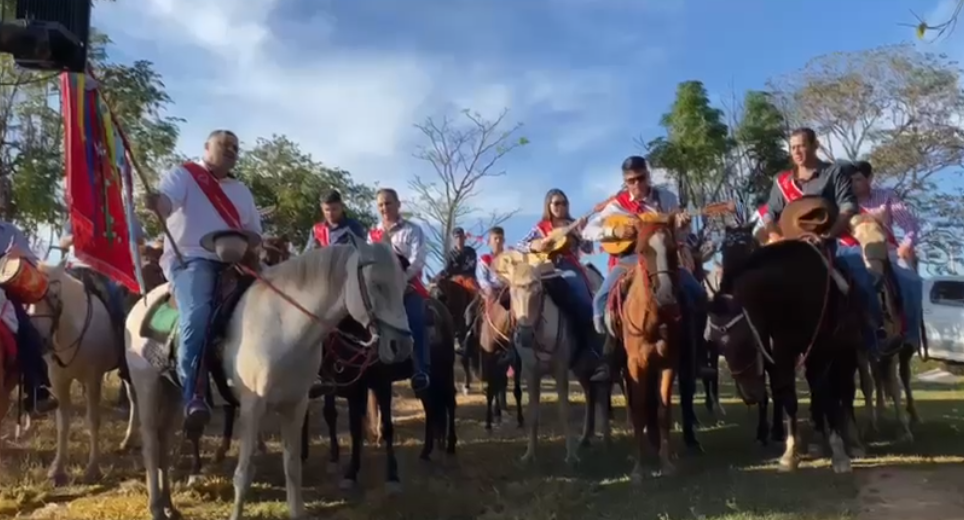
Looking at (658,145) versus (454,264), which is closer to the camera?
(454,264)

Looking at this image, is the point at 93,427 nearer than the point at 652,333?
No

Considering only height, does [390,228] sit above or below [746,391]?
above

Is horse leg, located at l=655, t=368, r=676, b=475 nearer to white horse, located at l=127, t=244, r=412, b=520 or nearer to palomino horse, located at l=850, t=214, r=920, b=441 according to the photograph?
palomino horse, located at l=850, t=214, r=920, b=441

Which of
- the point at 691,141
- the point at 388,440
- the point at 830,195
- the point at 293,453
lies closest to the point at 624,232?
the point at 830,195

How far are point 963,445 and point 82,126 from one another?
8547 millimetres

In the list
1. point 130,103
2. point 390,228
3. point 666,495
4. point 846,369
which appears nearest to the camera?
point 666,495

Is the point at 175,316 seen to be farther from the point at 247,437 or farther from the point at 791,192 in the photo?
the point at 791,192

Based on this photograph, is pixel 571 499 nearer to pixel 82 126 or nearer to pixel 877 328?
pixel 877 328

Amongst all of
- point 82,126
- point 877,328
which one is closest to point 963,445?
point 877,328

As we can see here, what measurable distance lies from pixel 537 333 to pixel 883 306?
3.60 meters

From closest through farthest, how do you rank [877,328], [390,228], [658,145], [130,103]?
[877,328] < [390,228] < [130,103] < [658,145]

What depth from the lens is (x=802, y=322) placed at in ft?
25.2

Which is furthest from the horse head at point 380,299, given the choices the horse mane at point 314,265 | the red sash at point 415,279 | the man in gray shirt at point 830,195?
the man in gray shirt at point 830,195

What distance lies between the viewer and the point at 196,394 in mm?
6566
